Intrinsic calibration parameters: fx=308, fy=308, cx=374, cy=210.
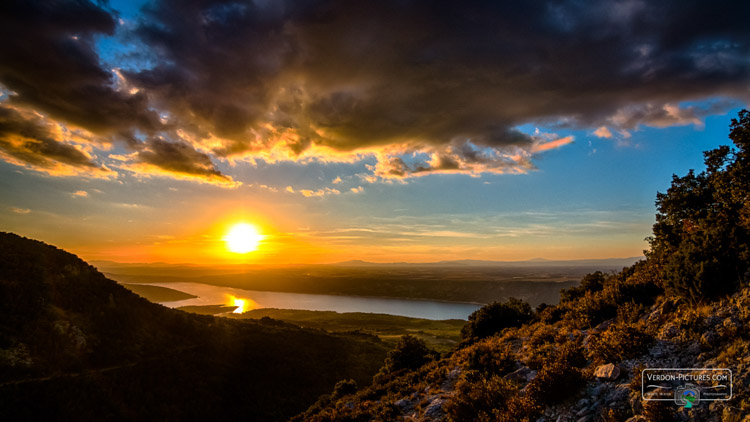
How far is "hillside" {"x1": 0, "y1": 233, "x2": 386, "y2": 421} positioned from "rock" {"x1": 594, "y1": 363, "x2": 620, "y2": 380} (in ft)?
109

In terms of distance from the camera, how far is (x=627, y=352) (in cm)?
1040

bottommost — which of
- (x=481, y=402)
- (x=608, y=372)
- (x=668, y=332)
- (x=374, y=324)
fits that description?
(x=374, y=324)

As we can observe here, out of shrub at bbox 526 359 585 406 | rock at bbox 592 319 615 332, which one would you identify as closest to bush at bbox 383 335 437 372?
rock at bbox 592 319 615 332

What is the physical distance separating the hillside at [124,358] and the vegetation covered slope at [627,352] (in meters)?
22.2

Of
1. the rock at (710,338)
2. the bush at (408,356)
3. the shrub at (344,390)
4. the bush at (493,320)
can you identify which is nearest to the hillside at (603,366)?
the rock at (710,338)

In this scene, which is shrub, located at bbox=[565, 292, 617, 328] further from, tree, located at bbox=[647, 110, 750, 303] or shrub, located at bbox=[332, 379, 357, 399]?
shrub, located at bbox=[332, 379, 357, 399]

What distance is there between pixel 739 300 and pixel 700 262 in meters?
2.21

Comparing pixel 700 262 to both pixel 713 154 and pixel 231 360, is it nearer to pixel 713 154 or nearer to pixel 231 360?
pixel 713 154

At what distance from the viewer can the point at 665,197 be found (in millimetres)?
26453

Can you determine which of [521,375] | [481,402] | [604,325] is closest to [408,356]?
[521,375]

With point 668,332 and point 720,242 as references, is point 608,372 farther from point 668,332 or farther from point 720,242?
point 720,242

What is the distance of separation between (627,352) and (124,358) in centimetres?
4554

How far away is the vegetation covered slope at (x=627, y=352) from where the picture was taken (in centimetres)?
847

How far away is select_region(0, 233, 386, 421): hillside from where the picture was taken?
2805 cm
